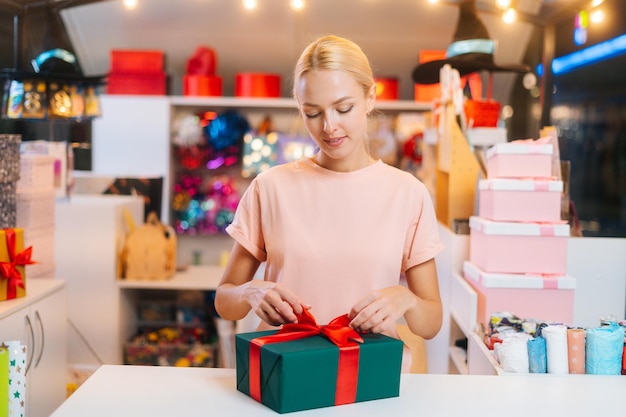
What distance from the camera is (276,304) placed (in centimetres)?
180

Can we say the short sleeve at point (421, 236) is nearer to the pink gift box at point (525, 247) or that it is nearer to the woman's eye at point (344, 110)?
the woman's eye at point (344, 110)

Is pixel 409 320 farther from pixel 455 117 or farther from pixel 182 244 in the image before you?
pixel 182 244

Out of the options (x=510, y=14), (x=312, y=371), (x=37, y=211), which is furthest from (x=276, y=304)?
(x=510, y=14)

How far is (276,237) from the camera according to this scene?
214 cm

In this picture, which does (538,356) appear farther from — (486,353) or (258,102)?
(258,102)

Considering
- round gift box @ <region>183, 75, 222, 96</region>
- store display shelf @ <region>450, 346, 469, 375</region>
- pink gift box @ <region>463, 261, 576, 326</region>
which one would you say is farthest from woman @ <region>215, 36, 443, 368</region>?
round gift box @ <region>183, 75, 222, 96</region>

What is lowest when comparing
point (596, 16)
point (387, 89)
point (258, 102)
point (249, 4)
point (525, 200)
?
point (525, 200)

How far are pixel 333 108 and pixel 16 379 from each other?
41.5 inches

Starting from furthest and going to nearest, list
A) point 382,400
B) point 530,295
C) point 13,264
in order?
point 13,264 < point 530,295 < point 382,400

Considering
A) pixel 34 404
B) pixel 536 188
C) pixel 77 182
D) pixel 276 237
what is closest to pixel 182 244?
pixel 77 182

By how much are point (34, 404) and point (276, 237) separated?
5.63 feet

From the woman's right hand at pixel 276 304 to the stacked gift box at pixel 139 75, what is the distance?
13.6 ft

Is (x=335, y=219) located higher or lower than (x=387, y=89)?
lower

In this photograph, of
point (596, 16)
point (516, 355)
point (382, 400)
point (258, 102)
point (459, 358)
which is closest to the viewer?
point (382, 400)
